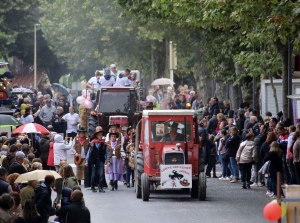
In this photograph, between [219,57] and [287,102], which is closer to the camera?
[287,102]

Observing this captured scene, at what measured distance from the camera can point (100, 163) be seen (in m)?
27.0

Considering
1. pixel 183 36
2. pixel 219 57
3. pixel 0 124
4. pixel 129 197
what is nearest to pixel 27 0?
pixel 183 36

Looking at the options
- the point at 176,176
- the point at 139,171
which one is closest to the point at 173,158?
the point at 176,176

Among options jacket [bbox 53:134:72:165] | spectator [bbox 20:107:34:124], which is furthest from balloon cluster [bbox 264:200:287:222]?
spectator [bbox 20:107:34:124]

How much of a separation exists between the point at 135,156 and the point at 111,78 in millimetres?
10776

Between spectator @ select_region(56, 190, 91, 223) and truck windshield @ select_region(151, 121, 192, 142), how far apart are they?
960 cm

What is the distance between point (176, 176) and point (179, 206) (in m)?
1.08

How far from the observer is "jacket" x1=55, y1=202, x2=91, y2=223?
1512 centimetres

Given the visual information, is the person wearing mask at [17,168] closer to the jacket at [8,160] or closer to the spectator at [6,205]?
the jacket at [8,160]

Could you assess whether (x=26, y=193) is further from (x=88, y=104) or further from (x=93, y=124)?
(x=88, y=104)

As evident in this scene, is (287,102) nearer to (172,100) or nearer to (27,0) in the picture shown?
(172,100)

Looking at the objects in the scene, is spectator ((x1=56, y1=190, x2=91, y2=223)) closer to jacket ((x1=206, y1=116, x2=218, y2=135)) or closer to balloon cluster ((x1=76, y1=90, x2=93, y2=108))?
jacket ((x1=206, y1=116, x2=218, y2=135))

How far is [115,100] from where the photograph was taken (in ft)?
117

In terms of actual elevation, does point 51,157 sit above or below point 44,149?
below
